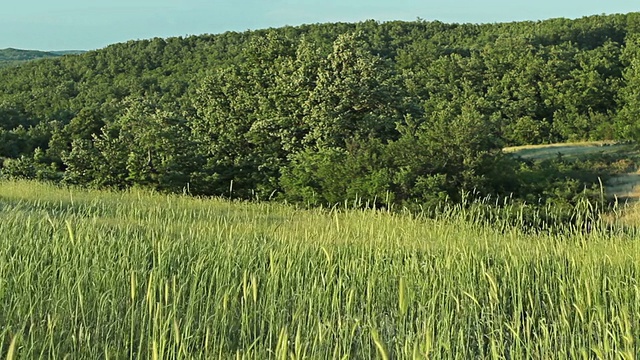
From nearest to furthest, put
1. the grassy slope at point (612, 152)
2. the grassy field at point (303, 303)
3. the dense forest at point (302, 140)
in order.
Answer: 1. the grassy field at point (303, 303)
2. the dense forest at point (302, 140)
3. the grassy slope at point (612, 152)

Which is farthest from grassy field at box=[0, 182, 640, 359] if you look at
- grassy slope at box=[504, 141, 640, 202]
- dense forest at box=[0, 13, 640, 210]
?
grassy slope at box=[504, 141, 640, 202]

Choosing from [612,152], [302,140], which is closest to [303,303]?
[302,140]

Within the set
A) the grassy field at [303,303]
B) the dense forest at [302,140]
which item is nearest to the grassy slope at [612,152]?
the dense forest at [302,140]

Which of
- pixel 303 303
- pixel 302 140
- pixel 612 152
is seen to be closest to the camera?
pixel 303 303

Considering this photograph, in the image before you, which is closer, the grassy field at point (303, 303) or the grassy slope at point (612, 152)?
the grassy field at point (303, 303)

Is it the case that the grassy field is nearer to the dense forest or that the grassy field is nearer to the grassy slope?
the dense forest

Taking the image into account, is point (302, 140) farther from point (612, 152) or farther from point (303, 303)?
point (303, 303)

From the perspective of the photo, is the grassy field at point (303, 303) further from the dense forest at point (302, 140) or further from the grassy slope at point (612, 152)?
the grassy slope at point (612, 152)

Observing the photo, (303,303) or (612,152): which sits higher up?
(303,303)

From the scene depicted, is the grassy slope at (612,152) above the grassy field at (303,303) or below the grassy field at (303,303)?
below

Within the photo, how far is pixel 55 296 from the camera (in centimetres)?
299

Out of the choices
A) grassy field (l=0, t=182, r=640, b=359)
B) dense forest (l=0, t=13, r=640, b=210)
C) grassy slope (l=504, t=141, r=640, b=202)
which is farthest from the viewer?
grassy slope (l=504, t=141, r=640, b=202)

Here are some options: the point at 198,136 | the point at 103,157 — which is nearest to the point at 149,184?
the point at 103,157

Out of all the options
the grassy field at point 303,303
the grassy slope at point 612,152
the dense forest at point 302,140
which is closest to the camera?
the grassy field at point 303,303
